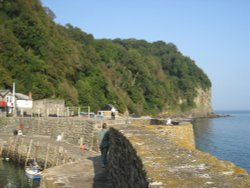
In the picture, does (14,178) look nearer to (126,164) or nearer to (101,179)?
(101,179)

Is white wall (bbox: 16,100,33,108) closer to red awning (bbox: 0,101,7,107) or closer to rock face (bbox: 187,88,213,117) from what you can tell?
red awning (bbox: 0,101,7,107)

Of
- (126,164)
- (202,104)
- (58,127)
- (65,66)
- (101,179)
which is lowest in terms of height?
(101,179)

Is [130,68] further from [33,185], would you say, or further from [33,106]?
[33,185]

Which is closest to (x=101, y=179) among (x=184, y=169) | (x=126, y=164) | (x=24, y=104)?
(x=126, y=164)

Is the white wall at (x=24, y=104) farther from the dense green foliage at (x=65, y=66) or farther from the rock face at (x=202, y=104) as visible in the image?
the rock face at (x=202, y=104)

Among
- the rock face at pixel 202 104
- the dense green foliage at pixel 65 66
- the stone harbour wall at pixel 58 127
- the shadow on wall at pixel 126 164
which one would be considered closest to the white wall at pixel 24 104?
the dense green foliage at pixel 65 66

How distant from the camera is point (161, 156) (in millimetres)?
6254

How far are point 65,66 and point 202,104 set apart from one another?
4273 inches

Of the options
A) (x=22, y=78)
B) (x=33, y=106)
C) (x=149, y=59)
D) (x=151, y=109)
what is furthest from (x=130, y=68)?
(x=33, y=106)

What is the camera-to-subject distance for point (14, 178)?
25.0 meters

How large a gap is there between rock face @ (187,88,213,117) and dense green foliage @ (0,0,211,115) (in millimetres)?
27188

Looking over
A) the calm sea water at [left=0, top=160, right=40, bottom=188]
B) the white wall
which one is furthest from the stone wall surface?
the white wall

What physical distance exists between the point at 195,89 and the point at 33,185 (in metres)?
153

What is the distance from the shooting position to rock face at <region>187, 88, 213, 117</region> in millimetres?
162050
